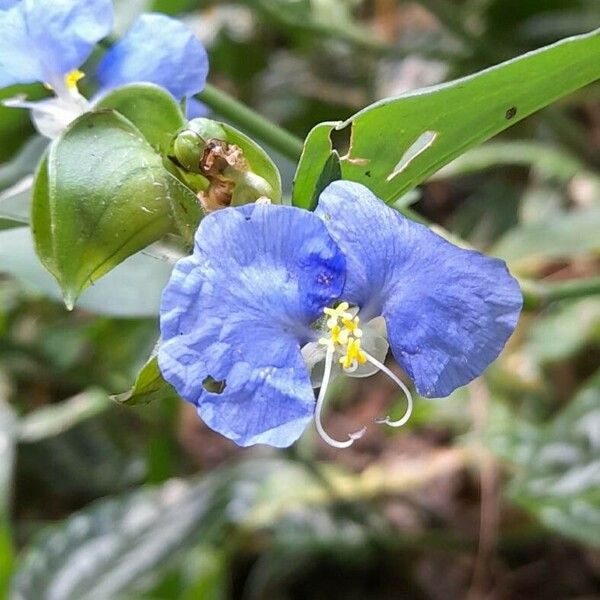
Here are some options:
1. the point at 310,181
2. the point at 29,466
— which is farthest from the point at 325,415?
the point at 310,181

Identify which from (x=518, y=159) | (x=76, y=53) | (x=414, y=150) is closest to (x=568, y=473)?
(x=518, y=159)

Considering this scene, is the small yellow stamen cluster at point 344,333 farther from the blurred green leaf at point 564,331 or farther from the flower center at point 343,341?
the blurred green leaf at point 564,331

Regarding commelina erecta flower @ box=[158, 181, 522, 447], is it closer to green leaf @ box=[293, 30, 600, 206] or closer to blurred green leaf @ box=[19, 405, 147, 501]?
green leaf @ box=[293, 30, 600, 206]

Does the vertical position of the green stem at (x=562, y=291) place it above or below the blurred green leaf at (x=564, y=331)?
above

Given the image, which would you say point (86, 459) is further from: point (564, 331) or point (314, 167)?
point (314, 167)

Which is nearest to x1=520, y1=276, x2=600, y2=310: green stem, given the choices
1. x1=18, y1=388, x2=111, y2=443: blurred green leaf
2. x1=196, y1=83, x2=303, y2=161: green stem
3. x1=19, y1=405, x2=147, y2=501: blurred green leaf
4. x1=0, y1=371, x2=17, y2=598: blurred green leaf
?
x1=196, y1=83, x2=303, y2=161: green stem

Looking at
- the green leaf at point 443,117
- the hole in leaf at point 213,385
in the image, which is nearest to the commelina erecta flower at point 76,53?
the green leaf at point 443,117
